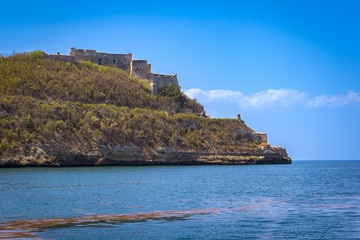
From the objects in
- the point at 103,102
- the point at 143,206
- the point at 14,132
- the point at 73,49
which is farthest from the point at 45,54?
the point at 143,206

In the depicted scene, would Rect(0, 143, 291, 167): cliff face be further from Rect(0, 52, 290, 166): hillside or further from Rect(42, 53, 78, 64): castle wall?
Rect(42, 53, 78, 64): castle wall

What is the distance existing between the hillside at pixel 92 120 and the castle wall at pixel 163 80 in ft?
6.64

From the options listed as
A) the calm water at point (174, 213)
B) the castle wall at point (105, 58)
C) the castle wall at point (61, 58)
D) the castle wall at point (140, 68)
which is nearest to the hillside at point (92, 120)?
the castle wall at point (61, 58)

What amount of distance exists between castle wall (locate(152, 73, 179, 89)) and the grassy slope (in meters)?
2.59

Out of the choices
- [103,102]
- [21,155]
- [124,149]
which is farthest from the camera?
[103,102]

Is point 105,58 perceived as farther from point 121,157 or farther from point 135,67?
point 121,157

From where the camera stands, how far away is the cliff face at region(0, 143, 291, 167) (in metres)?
56.9

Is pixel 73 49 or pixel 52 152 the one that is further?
pixel 73 49

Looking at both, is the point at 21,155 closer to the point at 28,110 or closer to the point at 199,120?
the point at 28,110

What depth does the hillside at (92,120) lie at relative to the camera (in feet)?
193

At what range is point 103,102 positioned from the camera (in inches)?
3211

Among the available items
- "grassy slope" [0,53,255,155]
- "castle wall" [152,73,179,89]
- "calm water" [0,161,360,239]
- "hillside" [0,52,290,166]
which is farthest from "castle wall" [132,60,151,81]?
"calm water" [0,161,360,239]

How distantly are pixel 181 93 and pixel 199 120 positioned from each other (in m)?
8.89

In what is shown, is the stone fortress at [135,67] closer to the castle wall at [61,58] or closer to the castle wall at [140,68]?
the castle wall at [140,68]
